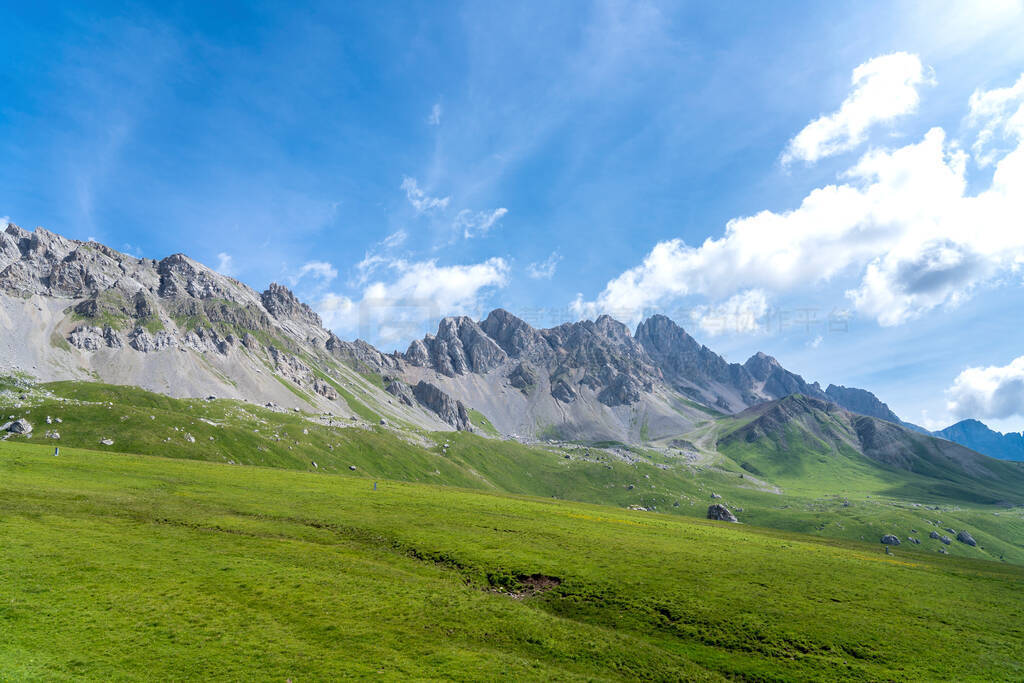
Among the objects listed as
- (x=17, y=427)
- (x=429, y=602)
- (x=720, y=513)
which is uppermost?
(x=17, y=427)

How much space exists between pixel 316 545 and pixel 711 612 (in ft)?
130

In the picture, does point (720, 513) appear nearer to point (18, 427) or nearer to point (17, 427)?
point (18, 427)

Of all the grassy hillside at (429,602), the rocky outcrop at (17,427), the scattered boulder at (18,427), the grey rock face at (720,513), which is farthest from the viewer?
the grey rock face at (720,513)

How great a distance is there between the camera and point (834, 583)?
4850 cm

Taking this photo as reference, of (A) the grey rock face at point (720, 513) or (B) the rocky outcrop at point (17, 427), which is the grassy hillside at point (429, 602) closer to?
(B) the rocky outcrop at point (17, 427)

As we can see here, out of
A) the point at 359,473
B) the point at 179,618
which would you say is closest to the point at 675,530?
the point at 179,618

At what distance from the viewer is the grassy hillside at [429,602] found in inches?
1084

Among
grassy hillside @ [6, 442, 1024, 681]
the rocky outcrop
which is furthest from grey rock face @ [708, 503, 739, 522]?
the rocky outcrop

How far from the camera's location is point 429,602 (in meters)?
36.8

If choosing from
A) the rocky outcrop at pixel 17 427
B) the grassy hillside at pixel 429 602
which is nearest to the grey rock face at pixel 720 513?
the grassy hillside at pixel 429 602

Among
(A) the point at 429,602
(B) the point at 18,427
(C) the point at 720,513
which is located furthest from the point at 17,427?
(C) the point at 720,513

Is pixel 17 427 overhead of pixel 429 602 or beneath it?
overhead

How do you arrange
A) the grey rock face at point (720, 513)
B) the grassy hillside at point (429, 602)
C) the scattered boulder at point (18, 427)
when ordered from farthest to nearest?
1. the grey rock face at point (720, 513)
2. the scattered boulder at point (18, 427)
3. the grassy hillside at point (429, 602)

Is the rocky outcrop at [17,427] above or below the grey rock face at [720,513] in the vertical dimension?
above
